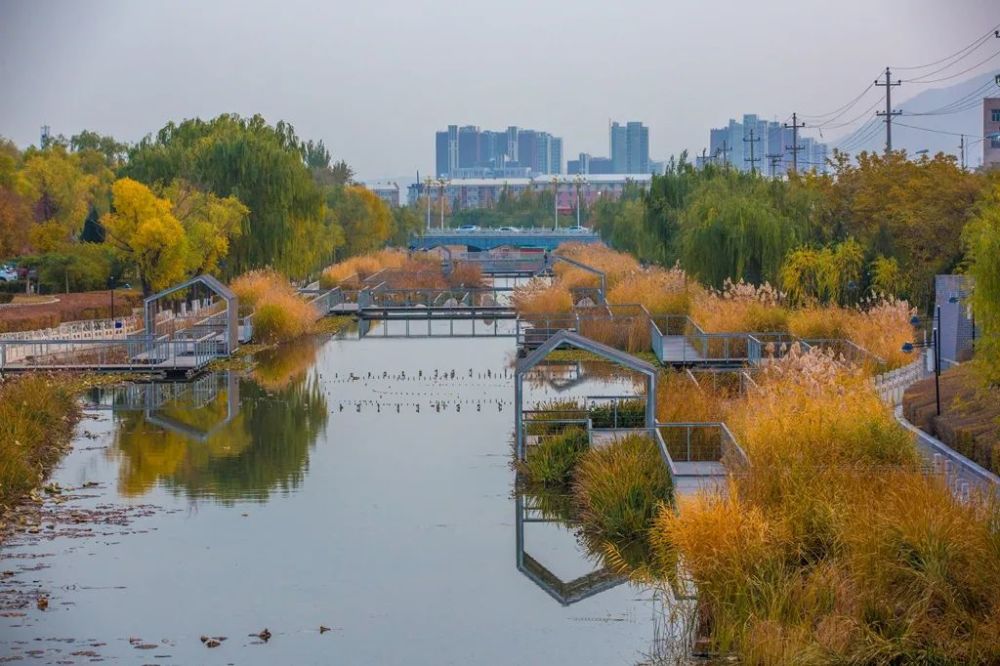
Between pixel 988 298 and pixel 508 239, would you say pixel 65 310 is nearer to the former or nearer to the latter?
pixel 988 298

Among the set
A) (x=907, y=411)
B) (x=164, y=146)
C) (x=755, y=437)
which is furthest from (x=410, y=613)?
(x=164, y=146)

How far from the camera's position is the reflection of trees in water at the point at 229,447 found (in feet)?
78.6

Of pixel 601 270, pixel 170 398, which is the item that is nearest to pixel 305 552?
pixel 170 398

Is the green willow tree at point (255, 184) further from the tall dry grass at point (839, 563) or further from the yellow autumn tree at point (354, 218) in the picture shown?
the tall dry grass at point (839, 563)

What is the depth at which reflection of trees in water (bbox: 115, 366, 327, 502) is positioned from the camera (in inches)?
943

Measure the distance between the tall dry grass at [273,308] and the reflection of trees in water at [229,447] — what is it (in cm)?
1076

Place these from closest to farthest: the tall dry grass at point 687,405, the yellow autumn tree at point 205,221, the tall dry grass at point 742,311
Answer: the tall dry grass at point 687,405 < the tall dry grass at point 742,311 < the yellow autumn tree at point 205,221

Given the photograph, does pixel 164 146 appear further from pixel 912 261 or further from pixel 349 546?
pixel 349 546

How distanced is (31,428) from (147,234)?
2017 centimetres

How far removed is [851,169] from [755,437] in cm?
3379

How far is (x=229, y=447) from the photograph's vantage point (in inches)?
1070

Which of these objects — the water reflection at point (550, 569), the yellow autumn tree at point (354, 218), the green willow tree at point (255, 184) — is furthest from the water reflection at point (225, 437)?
the yellow autumn tree at point (354, 218)

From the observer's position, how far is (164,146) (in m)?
58.0

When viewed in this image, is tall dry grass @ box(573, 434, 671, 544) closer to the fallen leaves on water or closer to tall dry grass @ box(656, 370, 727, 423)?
tall dry grass @ box(656, 370, 727, 423)
